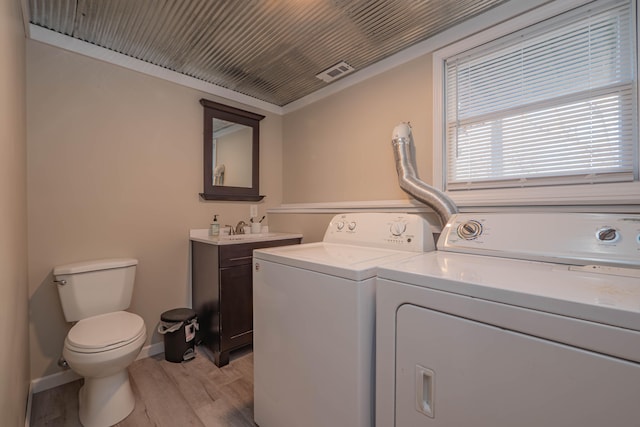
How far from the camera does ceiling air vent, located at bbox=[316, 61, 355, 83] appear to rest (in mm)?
2156

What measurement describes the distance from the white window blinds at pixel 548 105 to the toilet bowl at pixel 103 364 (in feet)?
6.94

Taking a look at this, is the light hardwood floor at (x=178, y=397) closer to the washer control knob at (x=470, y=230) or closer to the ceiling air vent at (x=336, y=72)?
the washer control knob at (x=470, y=230)

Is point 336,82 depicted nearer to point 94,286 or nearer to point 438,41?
point 438,41

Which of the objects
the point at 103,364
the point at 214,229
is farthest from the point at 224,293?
the point at 103,364

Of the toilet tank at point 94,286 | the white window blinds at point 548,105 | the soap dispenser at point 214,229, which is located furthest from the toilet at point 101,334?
the white window blinds at point 548,105

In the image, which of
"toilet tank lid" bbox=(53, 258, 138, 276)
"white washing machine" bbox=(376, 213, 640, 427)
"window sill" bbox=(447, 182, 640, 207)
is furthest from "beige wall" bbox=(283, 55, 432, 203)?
"toilet tank lid" bbox=(53, 258, 138, 276)

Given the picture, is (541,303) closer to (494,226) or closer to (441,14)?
(494,226)

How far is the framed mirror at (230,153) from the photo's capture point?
244 centimetres

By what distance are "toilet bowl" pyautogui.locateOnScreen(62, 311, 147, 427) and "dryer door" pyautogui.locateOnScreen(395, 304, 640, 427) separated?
1427 mm

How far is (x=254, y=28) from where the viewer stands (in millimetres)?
1725

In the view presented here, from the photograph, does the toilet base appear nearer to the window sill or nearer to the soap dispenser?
the soap dispenser

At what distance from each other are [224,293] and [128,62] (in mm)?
1867

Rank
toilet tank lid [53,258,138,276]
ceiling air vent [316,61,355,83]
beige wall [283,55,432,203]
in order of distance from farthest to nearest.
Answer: ceiling air vent [316,61,355,83], beige wall [283,55,432,203], toilet tank lid [53,258,138,276]

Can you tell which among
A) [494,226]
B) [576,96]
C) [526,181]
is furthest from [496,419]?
[576,96]
